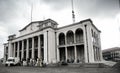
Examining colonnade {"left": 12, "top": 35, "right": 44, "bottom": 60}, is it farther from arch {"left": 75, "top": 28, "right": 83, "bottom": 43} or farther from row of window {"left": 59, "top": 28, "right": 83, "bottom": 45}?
arch {"left": 75, "top": 28, "right": 83, "bottom": 43}

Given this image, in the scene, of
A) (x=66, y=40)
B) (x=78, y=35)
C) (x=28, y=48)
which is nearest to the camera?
(x=66, y=40)

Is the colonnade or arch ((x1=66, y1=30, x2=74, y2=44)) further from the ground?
arch ((x1=66, y1=30, x2=74, y2=44))

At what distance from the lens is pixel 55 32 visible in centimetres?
3362

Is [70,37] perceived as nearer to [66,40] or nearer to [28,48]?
[66,40]

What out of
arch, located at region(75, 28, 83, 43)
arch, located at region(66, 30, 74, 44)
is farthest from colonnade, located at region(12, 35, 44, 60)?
arch, located at region(75, 28, 83, 43)

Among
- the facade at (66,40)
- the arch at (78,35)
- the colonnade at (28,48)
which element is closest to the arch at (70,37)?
the facade at (66,40)

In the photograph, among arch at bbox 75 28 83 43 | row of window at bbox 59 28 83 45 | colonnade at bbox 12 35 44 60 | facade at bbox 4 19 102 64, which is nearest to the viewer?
facade at bbox 4 19 102 64

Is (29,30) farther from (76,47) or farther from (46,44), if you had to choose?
(76,47)

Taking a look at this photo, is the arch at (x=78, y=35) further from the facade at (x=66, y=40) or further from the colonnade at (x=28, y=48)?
the colonnade at (x=28, y=48)

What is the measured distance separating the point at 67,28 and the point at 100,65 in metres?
15.3

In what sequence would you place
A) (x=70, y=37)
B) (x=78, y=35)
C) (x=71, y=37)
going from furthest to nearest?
(x=70, y=37) → (x=71, y=37) → (x=78, y=35)

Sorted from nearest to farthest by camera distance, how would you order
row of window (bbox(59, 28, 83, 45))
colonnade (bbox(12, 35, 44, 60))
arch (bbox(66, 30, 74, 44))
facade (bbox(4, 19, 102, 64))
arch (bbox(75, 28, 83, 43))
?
1. facade (bbox(4, 19, 102, 64))
2. row of window (bbox(59, 28, 83, 45))
3. arch (bbox(75, 28, 83, 43))
4. arch (bbox(66, 30, 74, 44))
5. colonnade (bbox(12, 35, 44, 60))

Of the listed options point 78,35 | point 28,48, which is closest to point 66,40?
point 78,35

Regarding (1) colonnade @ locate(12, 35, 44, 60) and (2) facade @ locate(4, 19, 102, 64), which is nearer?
(2) facade @ locate(4, 19, 102, 64)
